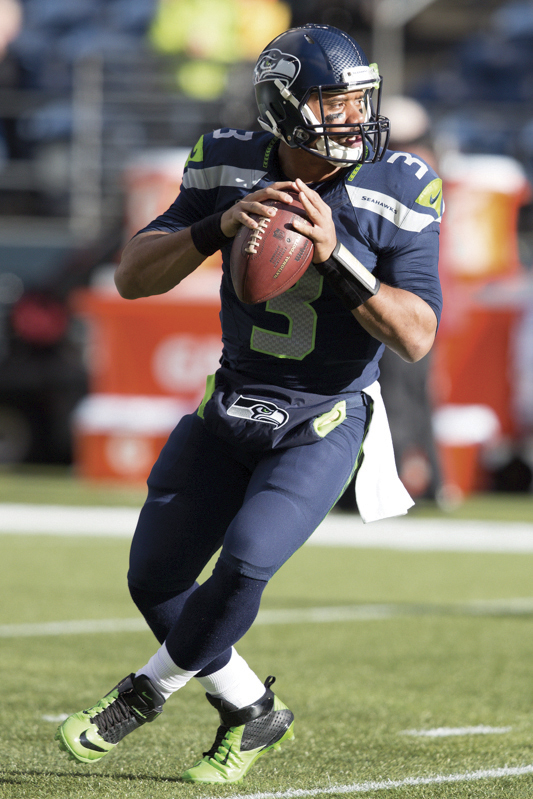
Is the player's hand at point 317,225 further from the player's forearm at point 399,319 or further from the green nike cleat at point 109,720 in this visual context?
the green nike cleat at point 109,720

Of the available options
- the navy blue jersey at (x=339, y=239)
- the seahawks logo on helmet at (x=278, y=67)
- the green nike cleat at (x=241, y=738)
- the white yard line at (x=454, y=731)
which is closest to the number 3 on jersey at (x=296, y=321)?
the navy blue jersey at (x=339, y=239)

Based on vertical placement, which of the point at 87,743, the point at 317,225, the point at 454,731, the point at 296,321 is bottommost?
the point at 454,731

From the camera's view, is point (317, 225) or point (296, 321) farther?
point (296, 321)

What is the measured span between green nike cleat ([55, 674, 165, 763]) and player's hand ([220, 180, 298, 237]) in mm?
1147

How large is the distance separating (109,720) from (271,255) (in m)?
1.24

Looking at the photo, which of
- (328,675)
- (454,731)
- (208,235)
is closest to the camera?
(208,235)

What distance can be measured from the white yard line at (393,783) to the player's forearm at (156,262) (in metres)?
1.28

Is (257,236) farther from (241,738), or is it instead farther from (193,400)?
(193,400)

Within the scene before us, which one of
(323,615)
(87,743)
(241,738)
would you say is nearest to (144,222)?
(323,615)

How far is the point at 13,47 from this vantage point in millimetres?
15492

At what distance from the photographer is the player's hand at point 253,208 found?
2.86m

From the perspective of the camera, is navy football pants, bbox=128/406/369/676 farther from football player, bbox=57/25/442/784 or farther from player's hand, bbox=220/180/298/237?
player's hand, bbox=220/180/298/237

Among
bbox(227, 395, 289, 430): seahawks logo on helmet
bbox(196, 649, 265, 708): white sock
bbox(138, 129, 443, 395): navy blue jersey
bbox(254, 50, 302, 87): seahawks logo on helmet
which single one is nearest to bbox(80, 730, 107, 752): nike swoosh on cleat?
bbox(196, 649, 265, 708): white sock

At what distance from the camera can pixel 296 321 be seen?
3127 mm
